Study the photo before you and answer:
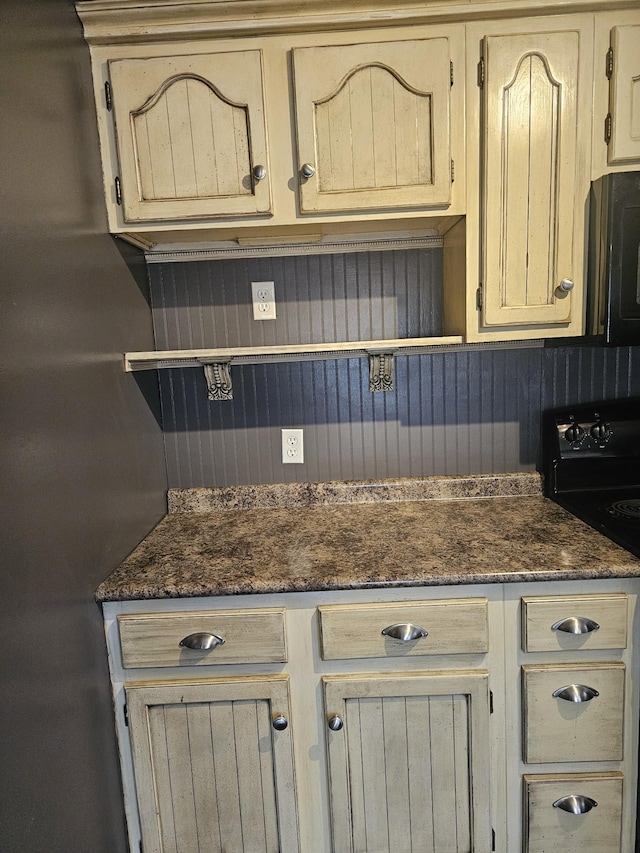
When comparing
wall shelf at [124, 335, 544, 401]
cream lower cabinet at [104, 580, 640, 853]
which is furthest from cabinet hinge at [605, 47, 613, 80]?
cream lower cabinet at [104, 580, 640, 853]

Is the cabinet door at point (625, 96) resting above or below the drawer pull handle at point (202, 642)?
above

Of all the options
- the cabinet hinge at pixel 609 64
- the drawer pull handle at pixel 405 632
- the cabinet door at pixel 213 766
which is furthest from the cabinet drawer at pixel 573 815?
the cabinet hinge at pixel 609 64

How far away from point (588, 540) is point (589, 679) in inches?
Result: 13.1

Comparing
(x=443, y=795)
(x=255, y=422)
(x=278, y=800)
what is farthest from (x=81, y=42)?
(x=443, y=795)

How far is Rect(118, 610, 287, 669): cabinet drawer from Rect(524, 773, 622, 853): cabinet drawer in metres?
0.72

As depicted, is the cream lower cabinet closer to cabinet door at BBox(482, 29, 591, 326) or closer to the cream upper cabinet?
cabinet door at BBox(482, 29, 591, 326)

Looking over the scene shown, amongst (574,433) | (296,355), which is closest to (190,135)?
(296,355)

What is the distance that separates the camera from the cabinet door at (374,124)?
125 cm

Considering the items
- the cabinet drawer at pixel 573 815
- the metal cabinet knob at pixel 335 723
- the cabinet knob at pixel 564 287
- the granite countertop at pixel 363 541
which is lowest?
the cabinet drawer at pixel 573 815

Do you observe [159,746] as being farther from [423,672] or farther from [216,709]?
[423,672]

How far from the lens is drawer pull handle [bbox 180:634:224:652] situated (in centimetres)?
118

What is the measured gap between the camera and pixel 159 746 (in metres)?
1.22

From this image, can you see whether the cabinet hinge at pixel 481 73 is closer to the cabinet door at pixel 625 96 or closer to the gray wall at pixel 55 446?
the cabinet door at pixel 625 96

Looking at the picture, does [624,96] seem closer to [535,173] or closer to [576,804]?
[535,173]
